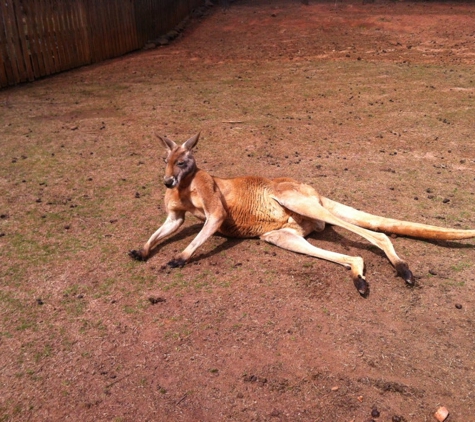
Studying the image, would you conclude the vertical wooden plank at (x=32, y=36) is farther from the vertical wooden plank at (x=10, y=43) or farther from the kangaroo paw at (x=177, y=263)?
the kangaroo paw at (x=177, y=263)

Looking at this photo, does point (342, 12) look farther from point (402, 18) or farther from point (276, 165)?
point (276, 165)

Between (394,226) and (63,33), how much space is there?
911 centimetres

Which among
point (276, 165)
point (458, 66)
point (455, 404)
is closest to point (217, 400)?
point (455, 404)

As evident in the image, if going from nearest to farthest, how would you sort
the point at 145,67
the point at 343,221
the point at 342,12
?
the point at 343,221
the point at 145,67
the point at 342,12

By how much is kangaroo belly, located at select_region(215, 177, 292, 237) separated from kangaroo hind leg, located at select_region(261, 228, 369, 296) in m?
0.09

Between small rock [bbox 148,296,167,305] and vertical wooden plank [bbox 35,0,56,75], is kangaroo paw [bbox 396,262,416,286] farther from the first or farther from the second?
vertical wooden plank [bbox 35,0,56,75]

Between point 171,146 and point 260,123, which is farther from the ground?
point 171,146

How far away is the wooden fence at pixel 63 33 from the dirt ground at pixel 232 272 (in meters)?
0.89

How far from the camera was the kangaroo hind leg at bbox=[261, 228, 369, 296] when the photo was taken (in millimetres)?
3376

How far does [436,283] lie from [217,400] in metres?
1.87

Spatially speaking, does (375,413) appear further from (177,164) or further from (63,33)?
(63,33)

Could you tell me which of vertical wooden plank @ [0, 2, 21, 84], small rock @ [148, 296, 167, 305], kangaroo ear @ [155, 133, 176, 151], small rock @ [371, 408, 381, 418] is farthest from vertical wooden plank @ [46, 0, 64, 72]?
small rock @ [371, 408, 381, 418]

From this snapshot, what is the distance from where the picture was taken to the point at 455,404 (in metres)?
2.44

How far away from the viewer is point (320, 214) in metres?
3.84
